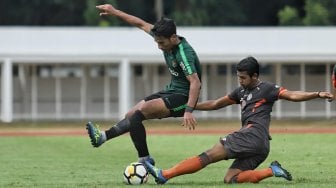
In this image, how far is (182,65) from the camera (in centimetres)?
1212

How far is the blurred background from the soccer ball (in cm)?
2749

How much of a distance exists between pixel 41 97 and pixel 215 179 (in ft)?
102

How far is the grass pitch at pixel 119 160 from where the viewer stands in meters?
12.2

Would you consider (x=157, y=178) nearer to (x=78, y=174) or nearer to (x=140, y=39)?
(x=78, y=174)

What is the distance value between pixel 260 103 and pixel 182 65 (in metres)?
1.12

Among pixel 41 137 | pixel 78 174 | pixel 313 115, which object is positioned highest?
A: pixel 78 174

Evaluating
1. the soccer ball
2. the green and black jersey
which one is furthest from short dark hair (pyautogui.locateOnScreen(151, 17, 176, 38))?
the soccer ball

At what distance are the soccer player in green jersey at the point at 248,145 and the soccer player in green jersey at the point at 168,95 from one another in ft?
1.94

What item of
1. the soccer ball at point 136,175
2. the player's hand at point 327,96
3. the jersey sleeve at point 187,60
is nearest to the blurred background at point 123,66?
the jersey sleeve at point 187,60

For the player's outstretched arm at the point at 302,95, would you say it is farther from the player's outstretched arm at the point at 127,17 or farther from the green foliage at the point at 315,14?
the green foliage at the point at 315,14

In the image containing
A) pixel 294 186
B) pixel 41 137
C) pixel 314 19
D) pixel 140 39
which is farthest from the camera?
pixel 314 19

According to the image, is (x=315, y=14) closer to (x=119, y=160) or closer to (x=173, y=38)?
(x=119, y=160)

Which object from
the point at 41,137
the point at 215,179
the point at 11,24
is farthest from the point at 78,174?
the point at 11,24

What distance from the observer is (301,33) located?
42219 millimetres
